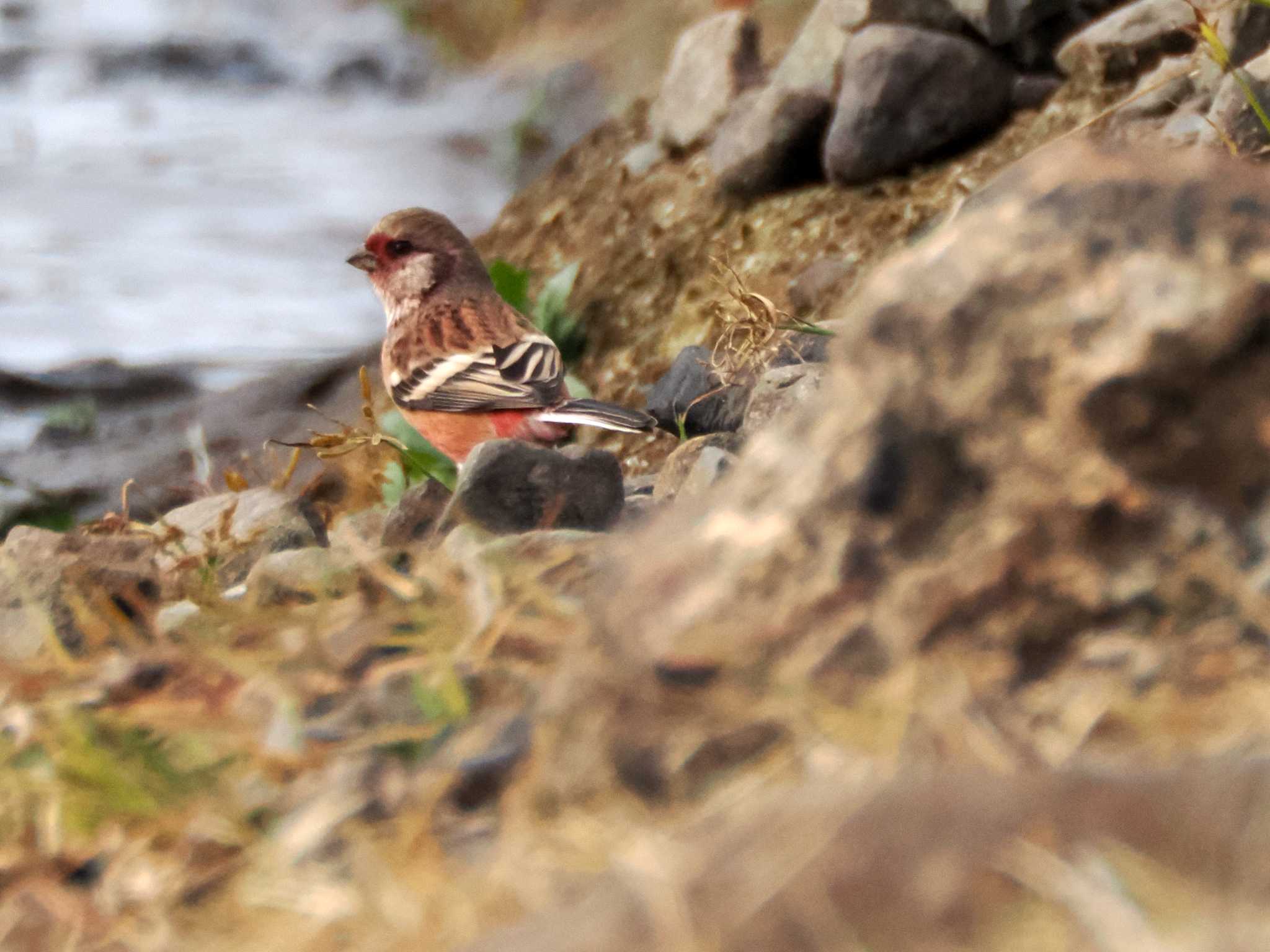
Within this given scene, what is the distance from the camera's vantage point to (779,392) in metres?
2.67

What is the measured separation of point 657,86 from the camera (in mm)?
6469

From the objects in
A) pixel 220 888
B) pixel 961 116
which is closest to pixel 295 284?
pixel 961 116

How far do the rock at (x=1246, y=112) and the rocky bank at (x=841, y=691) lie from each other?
1681 millimetres

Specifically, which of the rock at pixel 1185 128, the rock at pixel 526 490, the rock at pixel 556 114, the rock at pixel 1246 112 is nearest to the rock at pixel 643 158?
the rock at pixel 1185 128

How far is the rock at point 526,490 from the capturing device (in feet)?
6.86

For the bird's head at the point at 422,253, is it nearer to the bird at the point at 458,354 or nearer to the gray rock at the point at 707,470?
the bird at the point at 458,354

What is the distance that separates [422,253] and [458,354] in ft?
1.65

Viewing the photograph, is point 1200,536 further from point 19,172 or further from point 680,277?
point 19,172

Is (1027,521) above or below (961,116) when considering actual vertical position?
above

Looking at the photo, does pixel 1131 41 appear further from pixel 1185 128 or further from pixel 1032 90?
pixel 1185 128

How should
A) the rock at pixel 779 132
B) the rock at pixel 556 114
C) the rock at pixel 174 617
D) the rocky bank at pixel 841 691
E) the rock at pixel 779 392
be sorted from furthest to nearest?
the rock at pixel 556 114 → the rock at pixel 779 132 → the rock at pixel 779 392 → the rock at pixel 174 617 → the rocky bank at pixel 841 691

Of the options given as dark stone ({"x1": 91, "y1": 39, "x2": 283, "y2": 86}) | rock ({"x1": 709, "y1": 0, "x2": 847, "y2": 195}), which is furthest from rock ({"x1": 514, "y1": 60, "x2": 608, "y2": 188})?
dark stone ({"x1": 91, "y1": 39, "x2": 283, "y2": 86})

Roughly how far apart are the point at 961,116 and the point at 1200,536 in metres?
3.13

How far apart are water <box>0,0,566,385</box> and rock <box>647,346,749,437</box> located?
20.0 feet
